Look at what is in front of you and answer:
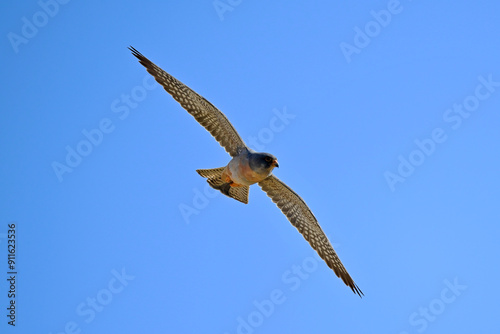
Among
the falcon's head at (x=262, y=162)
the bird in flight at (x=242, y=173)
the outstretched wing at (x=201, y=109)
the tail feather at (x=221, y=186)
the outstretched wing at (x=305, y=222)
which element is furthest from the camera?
the outstretched wing at (x=305, y=222)

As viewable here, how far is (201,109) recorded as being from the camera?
16156 millimetres

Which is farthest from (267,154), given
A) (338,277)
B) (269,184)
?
(338,277)

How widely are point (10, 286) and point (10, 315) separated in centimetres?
83

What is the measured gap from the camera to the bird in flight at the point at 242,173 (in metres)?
15.6

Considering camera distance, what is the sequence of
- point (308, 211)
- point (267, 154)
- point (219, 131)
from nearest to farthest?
1. point (267, 154)
2. point (219, 131)
3. point (308, 211)

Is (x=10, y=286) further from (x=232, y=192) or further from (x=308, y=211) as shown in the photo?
(x=308, y=211)

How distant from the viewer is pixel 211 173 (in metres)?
16.6

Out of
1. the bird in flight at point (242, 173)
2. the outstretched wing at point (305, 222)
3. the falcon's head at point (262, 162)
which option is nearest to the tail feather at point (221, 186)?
the bird in flight at point (242, 173)

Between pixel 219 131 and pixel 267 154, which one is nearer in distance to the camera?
pixel 267 154

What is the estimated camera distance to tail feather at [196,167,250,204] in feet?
54.3

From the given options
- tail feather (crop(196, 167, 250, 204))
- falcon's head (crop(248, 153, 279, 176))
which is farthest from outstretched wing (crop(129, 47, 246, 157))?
falcon's head (crop(248, 153, 279, 176))

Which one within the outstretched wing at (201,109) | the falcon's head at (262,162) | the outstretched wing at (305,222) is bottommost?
the outstretched wing at (305,222)

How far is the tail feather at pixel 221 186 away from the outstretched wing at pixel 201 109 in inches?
29.0

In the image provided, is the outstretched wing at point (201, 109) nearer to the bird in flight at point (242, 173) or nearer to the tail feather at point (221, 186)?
the bird in flight at point (242, 173)
